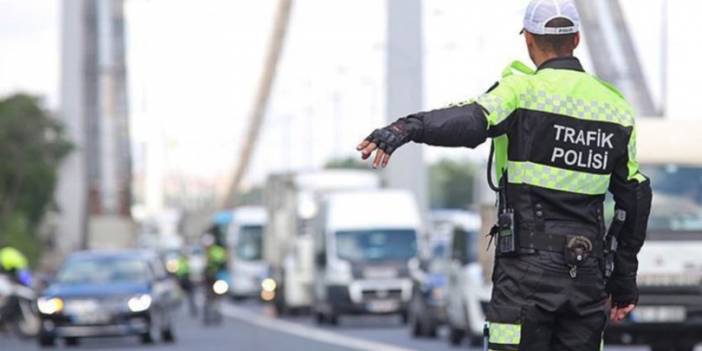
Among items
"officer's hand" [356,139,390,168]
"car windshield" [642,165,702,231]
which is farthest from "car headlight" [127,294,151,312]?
"officer's hand" [356,139,390,168]

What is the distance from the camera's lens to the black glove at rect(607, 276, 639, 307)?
306 inches

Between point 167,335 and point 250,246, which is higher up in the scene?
point 250,246

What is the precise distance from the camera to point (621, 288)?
25.5ft

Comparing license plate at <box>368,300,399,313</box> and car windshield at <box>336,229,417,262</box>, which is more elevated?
car windshield at <box>336,229,417,262</box>

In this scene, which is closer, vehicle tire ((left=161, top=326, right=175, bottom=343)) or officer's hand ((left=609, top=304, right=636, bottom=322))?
officer's hand ((left=609, top=304, right=636, bottom=322))

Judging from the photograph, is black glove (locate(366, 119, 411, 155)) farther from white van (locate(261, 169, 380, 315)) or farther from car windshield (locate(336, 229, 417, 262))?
white van (locate(261, 169, 380, 315))

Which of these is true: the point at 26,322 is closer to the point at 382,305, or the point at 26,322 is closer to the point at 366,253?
the point at 382,305

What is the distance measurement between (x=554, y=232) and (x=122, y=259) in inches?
912

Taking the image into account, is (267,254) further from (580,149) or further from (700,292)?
(580,149)

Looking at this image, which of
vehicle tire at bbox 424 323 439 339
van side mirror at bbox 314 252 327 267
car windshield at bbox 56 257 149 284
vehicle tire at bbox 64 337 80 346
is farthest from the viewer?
van side mirror at bbox 314 252 327 267

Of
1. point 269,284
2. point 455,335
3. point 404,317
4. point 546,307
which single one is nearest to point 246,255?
point 269,284

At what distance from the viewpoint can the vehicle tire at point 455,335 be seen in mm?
27547

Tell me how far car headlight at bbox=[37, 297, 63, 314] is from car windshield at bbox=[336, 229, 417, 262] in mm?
11804

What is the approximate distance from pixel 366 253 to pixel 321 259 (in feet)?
3.99
